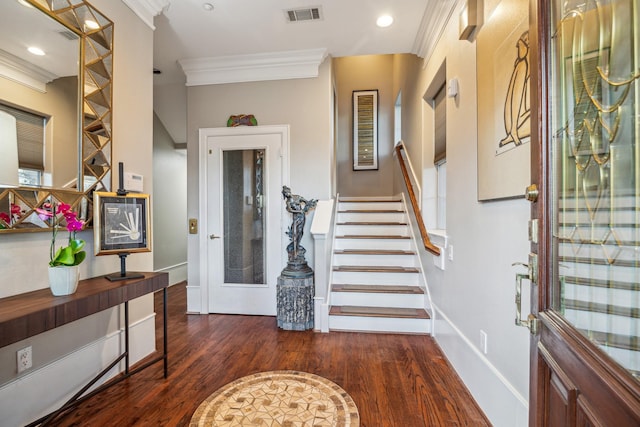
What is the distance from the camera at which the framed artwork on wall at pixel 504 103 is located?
4.29 ft

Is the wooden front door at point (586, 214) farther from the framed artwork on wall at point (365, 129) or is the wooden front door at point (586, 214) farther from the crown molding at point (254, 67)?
the framed artwork on wall at point (365, 129)

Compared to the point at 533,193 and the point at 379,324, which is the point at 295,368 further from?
the point at 533,193

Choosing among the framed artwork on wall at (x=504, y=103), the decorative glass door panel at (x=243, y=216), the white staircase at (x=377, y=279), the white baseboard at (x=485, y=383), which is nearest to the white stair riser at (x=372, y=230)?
the white staircase at (x=377, y=279)

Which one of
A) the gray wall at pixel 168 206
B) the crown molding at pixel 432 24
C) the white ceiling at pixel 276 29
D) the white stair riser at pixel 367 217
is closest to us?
the crown molding at pixel 432 24

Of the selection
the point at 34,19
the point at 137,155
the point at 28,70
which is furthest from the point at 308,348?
the point at 34,19

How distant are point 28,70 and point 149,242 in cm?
116

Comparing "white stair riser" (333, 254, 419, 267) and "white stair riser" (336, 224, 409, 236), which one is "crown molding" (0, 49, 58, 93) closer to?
"white stair riser" (333, 254, 419, 267)

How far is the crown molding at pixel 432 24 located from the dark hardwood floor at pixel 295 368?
278 cm

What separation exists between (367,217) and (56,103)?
12.0 ft

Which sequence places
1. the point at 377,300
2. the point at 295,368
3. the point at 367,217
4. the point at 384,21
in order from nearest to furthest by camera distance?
the point at 295,368 → the point at 384,21 → the point at 377,300 → the point at 367,217

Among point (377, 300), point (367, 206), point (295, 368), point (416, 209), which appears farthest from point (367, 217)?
point (295, 368)

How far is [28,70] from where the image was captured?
1.59 metres

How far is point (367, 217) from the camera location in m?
4.50

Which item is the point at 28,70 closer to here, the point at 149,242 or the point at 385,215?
the point at 149,242
